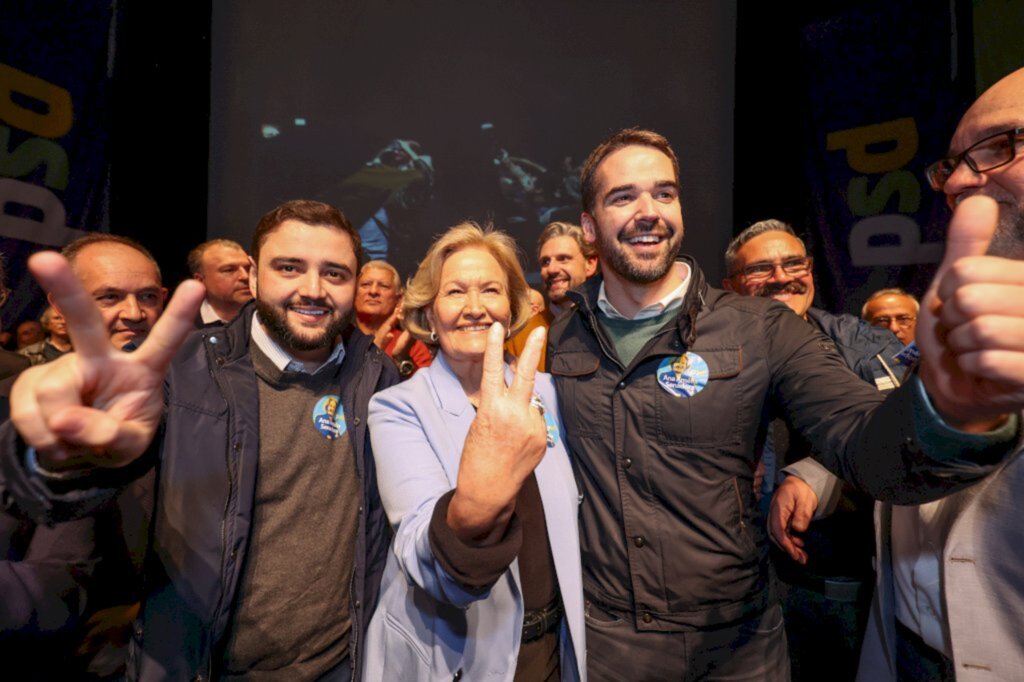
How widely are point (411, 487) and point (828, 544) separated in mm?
1555

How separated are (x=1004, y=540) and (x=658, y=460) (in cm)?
74

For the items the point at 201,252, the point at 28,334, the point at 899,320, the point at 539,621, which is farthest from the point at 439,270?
the point at 28,334

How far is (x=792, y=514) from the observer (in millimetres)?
1724

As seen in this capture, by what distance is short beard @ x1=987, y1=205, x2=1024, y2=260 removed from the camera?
108cm

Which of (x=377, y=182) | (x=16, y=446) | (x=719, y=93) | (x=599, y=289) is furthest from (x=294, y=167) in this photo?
(x=16, y=446)

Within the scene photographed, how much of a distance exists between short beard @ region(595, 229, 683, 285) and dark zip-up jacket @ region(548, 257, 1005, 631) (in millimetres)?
113

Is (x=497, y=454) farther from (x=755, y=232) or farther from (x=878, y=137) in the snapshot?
(x=878, y=137)

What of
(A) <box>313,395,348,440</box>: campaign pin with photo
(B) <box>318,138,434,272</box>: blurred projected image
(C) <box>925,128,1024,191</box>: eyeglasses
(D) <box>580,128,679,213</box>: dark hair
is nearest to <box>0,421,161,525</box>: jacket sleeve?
(A) <box>313,395,348,440</box>: campaign pin with photo

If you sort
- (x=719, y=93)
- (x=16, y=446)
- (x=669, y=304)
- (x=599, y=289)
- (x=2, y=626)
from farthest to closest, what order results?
1. (x=719, y=93)
2. (x=599, y=289)
3. (x=669, y=304)
4. (x=2, y=626)
5. (x=16, y=446)

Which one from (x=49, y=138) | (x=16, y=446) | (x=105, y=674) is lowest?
(x=105, y=674)

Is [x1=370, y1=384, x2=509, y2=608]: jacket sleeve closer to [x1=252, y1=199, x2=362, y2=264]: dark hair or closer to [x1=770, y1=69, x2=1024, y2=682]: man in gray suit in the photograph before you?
[x1=252, y1=199, x2=362, y2=264]: dark hair

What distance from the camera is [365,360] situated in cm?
199

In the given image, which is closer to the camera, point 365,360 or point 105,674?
point 105,674

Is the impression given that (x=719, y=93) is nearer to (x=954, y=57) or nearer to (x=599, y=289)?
(x=954, y=57)
